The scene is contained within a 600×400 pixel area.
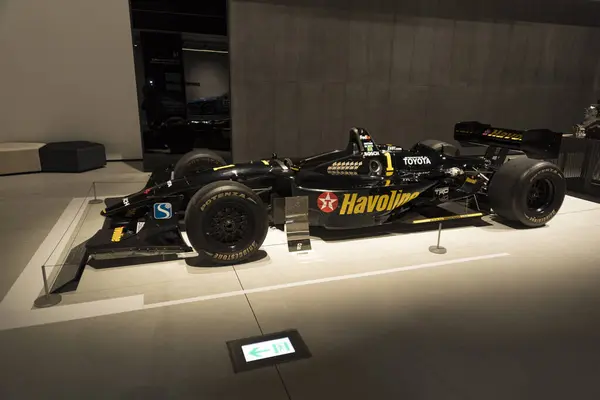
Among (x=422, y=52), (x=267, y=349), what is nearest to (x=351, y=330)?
(x=267, y=349)

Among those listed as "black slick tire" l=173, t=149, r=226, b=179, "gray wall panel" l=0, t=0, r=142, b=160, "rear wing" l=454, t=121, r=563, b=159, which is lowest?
"black slick tire" l=173, t=149, r=226, b=179

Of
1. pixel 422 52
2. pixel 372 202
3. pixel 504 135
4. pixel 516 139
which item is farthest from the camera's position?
pixel 422 52

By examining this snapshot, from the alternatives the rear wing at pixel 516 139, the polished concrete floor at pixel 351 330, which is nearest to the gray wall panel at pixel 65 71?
the polished concrete floor at pixel 351 330

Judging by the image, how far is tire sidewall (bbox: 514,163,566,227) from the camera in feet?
15.8

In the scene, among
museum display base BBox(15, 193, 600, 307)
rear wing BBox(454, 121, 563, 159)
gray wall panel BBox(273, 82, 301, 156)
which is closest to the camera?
A: museum display base BBox(15, 193, 600, 307)

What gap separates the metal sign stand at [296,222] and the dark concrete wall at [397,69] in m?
4.41

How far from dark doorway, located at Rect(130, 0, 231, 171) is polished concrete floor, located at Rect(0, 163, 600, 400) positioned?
4070mm

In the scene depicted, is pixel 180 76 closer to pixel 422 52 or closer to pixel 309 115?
pixel 309 115

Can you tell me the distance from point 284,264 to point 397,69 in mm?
6491

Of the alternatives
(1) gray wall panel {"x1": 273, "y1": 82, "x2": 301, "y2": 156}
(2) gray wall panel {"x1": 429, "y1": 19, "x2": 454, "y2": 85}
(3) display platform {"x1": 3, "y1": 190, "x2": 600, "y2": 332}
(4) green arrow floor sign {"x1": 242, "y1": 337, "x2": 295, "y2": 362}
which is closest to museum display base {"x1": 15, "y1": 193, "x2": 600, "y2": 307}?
(3) display platform {"x1": 3, "y1": 190, "x2": 600, "y2": 332}

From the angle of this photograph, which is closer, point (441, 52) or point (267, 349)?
point (267, 349)

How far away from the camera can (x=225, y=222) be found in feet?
12.4

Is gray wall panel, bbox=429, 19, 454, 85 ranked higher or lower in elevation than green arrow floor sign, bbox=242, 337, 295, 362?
higher

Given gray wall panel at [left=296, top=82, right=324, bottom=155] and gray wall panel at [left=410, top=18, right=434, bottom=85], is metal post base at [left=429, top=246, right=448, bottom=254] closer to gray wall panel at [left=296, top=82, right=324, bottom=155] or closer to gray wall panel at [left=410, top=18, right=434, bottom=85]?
gray wall panel at [left=296, top=82, right=324, bottom=155]
